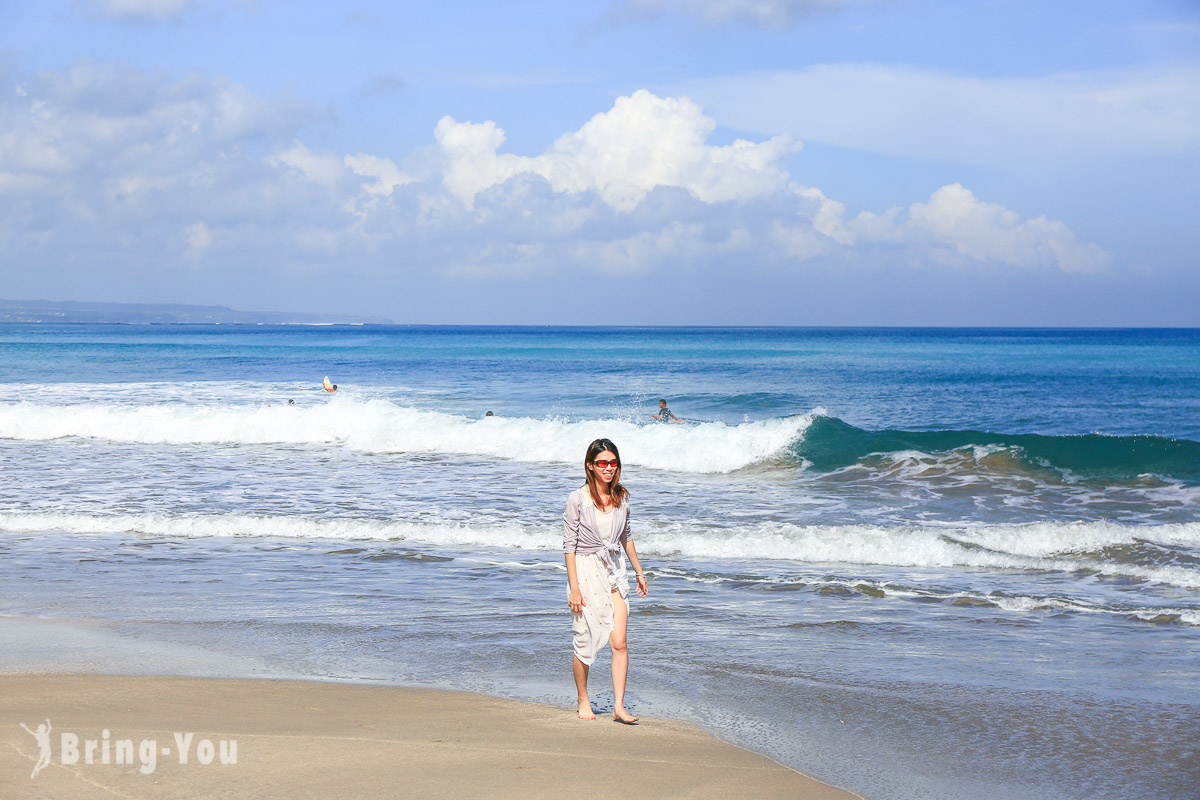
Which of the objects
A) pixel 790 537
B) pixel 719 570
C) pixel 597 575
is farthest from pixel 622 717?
pixel 790 537

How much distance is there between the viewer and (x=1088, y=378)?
49219 mm

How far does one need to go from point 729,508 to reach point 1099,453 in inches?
362

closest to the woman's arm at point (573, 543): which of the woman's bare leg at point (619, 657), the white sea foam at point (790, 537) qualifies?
the woman's bare leg at point (619, 657)

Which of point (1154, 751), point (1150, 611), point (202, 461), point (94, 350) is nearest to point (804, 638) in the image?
point (1154, 751)

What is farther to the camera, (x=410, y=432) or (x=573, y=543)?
(x=410, y=432)

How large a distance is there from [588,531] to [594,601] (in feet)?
1.37

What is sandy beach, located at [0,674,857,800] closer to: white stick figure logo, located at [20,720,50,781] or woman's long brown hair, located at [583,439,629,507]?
white stick figure logo, located at [20,720,50,781]

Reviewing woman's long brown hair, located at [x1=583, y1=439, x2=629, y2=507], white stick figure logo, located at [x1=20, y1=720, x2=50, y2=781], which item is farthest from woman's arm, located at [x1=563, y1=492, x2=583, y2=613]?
white stick figure logo, located at [x1=20, y1=720, x2=50, y2=781]

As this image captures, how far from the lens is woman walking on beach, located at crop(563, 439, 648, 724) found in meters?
5.50

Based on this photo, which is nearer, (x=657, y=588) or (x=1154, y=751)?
(x=1154, y=751)

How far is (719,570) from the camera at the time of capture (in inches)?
402

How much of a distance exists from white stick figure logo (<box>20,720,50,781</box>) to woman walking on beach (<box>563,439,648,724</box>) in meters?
2.77

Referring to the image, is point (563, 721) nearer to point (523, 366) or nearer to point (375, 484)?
point (375, 484)

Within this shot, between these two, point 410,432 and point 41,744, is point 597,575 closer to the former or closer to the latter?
point 41,744
